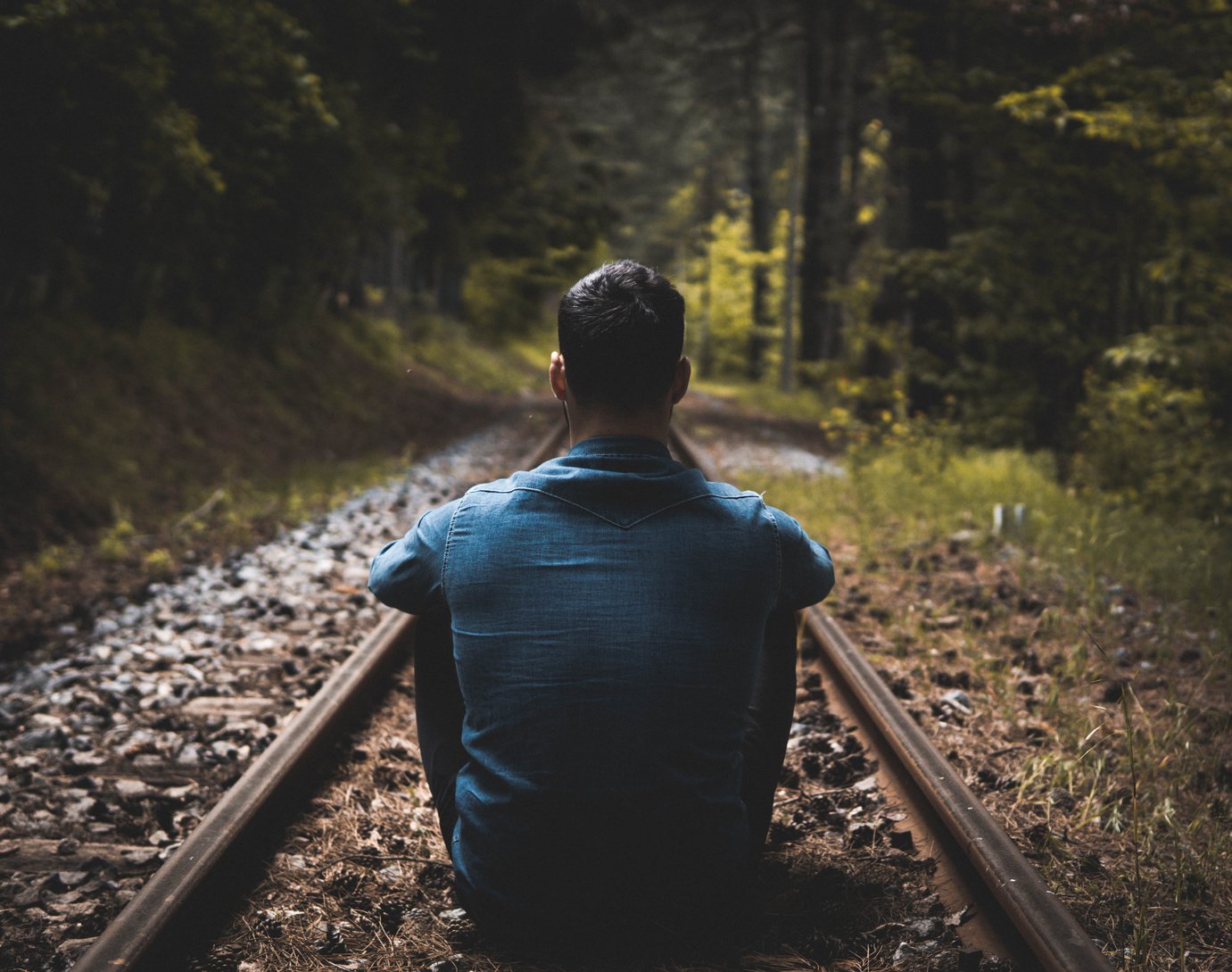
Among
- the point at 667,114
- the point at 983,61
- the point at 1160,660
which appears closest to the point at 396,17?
the point at 983,61

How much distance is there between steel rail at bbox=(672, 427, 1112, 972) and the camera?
221cm

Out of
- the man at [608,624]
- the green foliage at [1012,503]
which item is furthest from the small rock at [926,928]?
the green foliage at [1012,503]

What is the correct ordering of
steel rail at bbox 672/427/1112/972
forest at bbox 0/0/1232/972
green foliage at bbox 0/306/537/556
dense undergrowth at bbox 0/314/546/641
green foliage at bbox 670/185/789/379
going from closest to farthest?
steel rail at bbox 672/427/1112/972 < forest at bbox 0/0/1232/972 < dense undergrowth at bbox 0/314/546/641 < green foliage at bbox 0/306/537/556 < green foliage at bbox 670/185/789/379

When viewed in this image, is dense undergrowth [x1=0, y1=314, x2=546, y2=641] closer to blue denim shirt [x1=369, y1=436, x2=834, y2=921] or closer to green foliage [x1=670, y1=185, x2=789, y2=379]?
blue denim shirt [x1=369, y1=436, x2=834, y2=921]

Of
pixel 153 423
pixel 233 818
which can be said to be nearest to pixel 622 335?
pixel 233 818

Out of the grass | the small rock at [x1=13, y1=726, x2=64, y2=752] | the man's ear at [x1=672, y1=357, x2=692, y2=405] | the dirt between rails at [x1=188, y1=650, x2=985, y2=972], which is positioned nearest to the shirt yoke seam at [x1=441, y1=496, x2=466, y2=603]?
the man's ear at [x1=672, y1=357, x2=692, y2=405]

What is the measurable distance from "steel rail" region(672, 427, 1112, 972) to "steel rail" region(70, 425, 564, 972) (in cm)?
207

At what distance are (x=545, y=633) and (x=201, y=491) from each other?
313 inches

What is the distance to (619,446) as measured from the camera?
206 cm

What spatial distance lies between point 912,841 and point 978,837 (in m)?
0.38

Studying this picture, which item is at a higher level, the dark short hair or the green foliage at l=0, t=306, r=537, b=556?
the dark short hair

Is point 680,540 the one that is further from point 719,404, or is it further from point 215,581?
point 719,404

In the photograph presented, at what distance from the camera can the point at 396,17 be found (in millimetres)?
15875

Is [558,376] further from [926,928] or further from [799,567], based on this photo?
[926,928]
